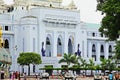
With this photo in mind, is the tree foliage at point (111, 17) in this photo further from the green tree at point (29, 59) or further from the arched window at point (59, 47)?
the arched window at point (59, 47)

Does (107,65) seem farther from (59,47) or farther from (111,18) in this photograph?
(111,18)

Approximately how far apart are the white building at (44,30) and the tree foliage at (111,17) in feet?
237

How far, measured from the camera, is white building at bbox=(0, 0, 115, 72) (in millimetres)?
108750

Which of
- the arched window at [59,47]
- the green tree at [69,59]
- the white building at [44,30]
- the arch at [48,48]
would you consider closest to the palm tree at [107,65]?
the green tree at [69,59]

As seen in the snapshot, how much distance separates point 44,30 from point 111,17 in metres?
78.4

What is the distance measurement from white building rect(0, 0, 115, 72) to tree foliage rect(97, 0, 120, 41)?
237 ft

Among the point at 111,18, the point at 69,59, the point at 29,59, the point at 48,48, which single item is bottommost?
the point at 69,59

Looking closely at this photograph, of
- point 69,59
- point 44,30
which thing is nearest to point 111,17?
point 69,59

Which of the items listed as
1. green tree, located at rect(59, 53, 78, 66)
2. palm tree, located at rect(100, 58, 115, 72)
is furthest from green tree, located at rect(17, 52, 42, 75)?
palm tree, located at rect(100, 58, 115, 72)

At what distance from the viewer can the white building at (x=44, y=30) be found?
10875 centimetres

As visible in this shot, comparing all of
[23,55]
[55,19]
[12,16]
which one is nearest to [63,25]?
[55,19]

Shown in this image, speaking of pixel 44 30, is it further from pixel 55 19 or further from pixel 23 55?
pixel 23 55

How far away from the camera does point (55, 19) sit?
111250mm

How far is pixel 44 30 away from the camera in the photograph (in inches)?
4377
